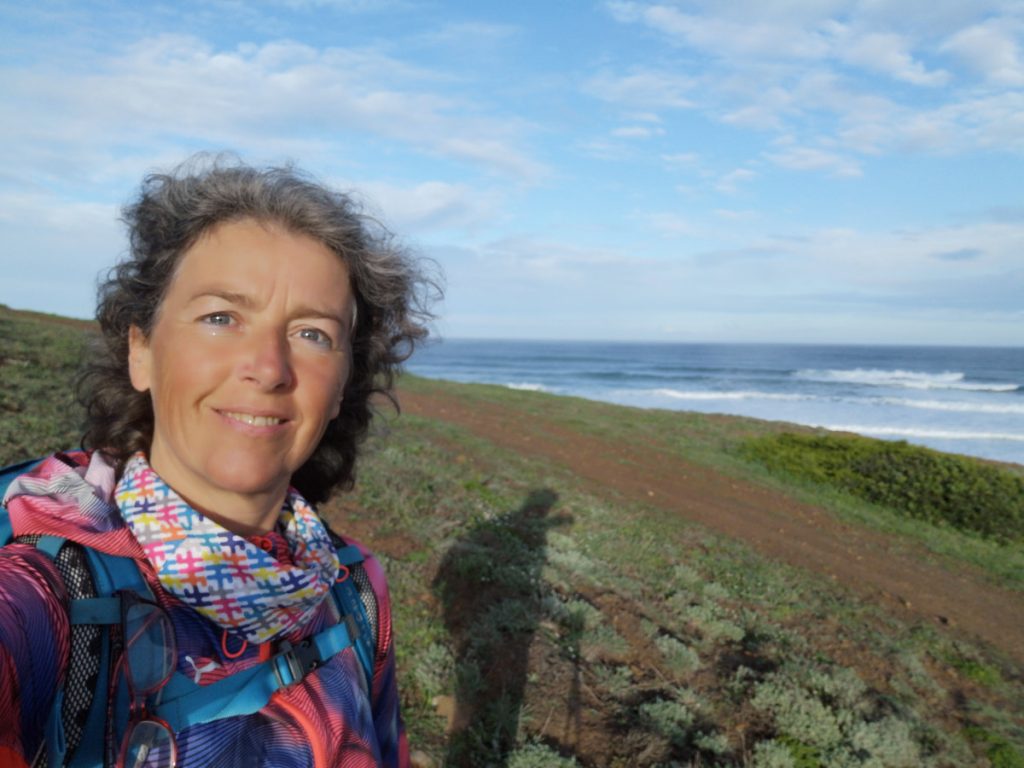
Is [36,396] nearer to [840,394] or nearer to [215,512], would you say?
[215,512]

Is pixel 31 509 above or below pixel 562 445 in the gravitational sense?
above

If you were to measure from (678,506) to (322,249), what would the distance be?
9.15 meters

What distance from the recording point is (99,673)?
106cm

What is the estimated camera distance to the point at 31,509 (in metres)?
1.21

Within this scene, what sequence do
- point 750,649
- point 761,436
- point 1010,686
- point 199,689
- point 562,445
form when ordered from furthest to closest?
point 761,436, point 562,445, point 1010,686, point 750,649, point 199,689

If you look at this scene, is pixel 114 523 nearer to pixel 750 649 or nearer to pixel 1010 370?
pixel 750 649

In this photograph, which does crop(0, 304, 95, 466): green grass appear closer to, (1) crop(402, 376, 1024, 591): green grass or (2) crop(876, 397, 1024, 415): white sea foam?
(1) crop(402, 376, 1024, 591): green grass

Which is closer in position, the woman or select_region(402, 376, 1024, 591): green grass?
the woman

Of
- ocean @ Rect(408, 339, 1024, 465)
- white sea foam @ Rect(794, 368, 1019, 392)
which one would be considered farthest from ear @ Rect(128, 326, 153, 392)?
white sea foam @ Rect(794, 368, 1019, 392)

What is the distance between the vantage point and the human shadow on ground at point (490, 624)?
12.0ft

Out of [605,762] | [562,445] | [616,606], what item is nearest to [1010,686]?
[616,606]

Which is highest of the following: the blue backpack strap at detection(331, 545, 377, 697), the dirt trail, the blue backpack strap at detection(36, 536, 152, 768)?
the blue backpack strap at detection(36, 536, 152, 768)

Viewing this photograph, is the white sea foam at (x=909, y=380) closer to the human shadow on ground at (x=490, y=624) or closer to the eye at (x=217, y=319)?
the human shadow on ground at (x=490, y=624)

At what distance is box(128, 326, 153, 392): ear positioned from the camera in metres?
1.74
